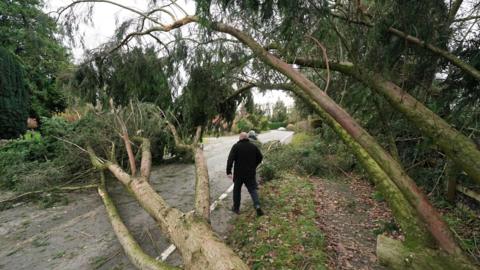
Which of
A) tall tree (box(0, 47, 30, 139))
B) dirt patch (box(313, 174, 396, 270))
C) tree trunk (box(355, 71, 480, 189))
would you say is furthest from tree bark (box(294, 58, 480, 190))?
tall tree (box(0, 47, 30, 139))

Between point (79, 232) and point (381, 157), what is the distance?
18.1 ft

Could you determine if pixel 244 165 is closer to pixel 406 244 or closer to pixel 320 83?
pixel 320 83

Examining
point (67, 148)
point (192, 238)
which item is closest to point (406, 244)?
point (192, 238)

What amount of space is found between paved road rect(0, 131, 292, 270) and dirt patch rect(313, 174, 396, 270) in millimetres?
2034

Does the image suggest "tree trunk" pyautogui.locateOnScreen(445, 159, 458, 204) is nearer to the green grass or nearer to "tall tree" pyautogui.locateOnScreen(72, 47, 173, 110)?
the green grass

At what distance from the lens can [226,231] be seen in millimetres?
4992

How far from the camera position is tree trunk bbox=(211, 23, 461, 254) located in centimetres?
275

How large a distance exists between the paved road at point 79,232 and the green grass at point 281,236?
57cm

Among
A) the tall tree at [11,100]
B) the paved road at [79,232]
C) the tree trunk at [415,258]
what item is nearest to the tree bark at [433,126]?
the tree trunk at [415,258]

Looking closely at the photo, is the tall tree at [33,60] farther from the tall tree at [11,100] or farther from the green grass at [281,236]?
the green grass at [281,236]

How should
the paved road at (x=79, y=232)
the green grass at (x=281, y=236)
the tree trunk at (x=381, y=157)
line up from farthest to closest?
the paved road at (x=79, y=232), the green grass at (x=281, y=236), the tree trunk at (x=381, y=157)

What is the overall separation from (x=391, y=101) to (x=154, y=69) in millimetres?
4694

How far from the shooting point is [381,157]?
127 inches

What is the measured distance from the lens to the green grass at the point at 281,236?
12.3 ft
